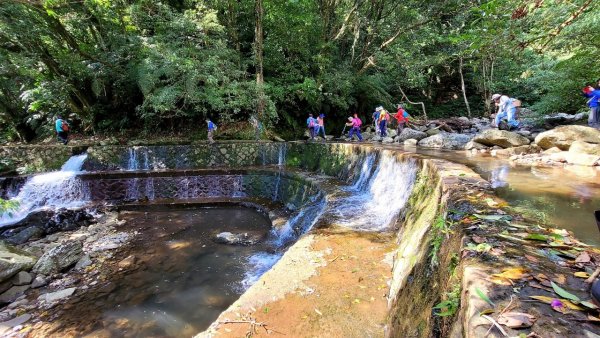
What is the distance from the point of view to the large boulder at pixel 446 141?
11.1 meters

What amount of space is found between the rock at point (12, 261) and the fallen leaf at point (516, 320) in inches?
328

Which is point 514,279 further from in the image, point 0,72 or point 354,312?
point 0,72

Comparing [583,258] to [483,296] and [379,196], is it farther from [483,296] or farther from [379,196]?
[379,196]

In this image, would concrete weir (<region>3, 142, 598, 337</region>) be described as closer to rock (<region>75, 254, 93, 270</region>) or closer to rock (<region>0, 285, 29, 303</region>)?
rock (<region>75, 254, 93, 270</region>)

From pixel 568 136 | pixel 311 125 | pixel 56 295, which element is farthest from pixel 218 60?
pixel 568 136

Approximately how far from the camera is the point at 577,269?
1897 millimetres

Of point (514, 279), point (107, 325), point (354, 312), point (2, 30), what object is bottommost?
point (107, 325)

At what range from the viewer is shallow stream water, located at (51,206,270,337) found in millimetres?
4863

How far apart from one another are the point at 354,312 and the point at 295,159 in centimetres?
993

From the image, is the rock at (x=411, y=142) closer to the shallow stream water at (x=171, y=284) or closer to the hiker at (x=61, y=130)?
the shallow stream water at (x=171, y=284)

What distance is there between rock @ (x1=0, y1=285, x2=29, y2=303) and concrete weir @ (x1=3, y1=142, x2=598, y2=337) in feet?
17.8

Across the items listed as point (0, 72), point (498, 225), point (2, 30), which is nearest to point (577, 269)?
point (498, 225)

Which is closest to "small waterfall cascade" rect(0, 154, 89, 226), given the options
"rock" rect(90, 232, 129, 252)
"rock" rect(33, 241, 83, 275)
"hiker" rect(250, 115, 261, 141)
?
"rock" rect(90, 232, 129, 252)

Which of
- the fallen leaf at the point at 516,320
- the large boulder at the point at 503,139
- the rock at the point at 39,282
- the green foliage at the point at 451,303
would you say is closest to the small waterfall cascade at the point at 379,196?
the large boulder at the point at 503,139
